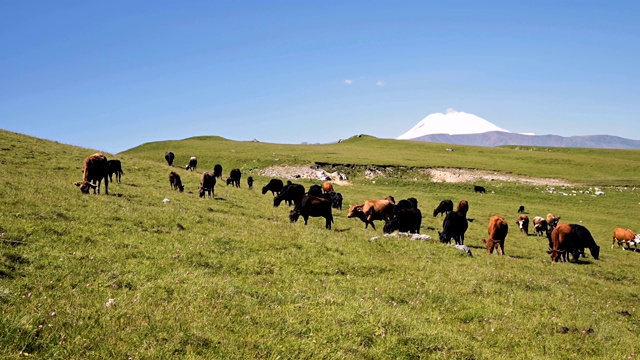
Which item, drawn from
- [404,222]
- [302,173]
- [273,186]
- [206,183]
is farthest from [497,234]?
[302,173]

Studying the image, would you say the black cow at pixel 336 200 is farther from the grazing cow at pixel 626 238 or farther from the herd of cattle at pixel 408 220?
the grazing cow at pixel 626 238

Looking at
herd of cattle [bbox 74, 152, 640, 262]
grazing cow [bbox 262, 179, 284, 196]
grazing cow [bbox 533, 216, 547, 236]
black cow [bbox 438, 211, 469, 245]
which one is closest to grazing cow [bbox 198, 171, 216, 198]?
herd of cattle [bbox 74, 152, 640, 262]

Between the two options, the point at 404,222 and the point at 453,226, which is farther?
the point at 404,222

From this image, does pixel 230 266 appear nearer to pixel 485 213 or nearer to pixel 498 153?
pixel 485 213

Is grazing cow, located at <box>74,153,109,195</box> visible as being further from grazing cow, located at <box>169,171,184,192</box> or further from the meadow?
grazing cow, located at <box>169,171,184,192</box>

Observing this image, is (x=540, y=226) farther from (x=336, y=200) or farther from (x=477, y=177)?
(x=477, y=177)

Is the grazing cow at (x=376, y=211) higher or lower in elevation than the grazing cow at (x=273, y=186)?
lower

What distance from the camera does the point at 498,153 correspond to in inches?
4264

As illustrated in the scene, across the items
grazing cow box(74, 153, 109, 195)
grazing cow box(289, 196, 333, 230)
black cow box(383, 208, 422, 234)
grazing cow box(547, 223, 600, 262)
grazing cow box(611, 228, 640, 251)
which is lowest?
grazing cow box(611, 228, 640, 251)

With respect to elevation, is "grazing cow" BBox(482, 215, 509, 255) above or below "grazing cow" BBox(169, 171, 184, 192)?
below

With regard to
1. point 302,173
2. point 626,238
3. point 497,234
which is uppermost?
point 302,173

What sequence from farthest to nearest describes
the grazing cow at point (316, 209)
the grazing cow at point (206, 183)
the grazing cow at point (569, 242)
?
the grazing cow at point (206, 183) → the grazing cow at point (316, 209) → the grazing cow at point (569, 242)

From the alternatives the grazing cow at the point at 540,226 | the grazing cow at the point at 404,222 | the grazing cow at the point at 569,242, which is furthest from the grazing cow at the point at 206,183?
the grazing cow at the point at 540,226

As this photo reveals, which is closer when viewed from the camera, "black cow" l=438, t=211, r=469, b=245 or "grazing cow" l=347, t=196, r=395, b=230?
"black cow" l=438, t=211, r=469, b=245
